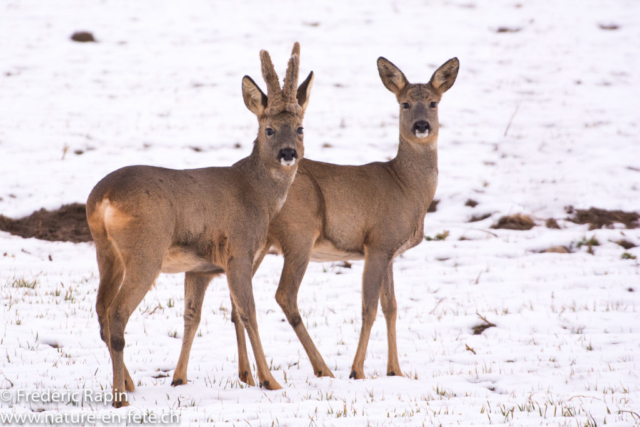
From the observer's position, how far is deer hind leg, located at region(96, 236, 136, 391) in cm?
596

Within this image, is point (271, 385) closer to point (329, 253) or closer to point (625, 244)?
point (329, 253)

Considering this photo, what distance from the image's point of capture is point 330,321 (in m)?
9.45

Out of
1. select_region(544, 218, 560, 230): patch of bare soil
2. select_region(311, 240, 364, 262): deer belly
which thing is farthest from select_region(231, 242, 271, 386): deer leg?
select_region(544, 218, 560, 230): patch of bare soil

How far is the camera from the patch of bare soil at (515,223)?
1412 cm

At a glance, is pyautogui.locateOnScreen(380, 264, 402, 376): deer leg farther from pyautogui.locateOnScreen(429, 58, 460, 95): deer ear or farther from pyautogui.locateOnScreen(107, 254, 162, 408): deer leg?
pyautogui.locateOnScreen(107, 254, 162, 408): deer leg

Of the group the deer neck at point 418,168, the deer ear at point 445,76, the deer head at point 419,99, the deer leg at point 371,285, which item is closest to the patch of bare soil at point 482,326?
the deer neck at point 418,168

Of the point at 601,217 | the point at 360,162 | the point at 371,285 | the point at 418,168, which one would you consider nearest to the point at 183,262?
the point at 371,285

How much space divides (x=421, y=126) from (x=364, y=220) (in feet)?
4.32

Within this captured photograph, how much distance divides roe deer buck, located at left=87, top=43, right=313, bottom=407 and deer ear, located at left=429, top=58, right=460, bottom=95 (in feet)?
6.19

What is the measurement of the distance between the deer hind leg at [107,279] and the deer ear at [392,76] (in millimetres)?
4025

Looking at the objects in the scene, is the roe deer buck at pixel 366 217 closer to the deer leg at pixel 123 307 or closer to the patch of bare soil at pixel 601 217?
the deer leg at pixel 123 307

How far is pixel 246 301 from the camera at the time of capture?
21.2 feet

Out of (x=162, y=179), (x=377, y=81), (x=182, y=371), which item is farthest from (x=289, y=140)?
(x=377, y=81)

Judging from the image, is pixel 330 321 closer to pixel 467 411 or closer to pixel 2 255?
pixel 467 411
